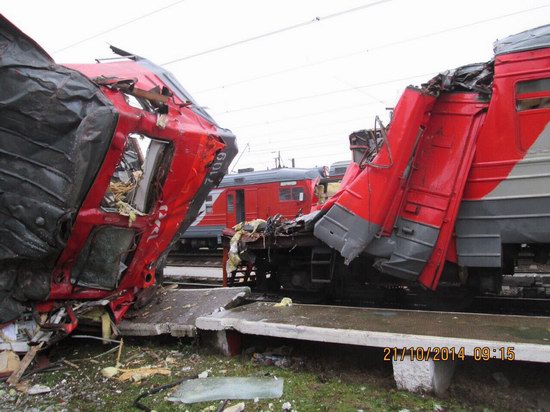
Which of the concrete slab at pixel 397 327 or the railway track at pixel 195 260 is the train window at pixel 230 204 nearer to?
the railway track at pixel 195 260

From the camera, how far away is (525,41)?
3.92 m

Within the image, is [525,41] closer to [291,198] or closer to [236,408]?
[236,408]

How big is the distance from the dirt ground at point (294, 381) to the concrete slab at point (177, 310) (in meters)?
0.20

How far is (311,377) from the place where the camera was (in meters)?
3.46

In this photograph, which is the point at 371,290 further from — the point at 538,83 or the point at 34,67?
the point at 34,67

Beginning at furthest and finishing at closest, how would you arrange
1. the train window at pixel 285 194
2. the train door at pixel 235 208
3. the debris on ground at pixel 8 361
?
the train door at pixel 235 208 < the train window at pixel 285 194 < the debris on ground at pixel 8 361

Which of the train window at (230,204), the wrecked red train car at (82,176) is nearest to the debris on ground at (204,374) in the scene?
the wrecked red train car at (82,176)

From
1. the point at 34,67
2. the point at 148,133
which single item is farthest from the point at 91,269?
the point at 34,67

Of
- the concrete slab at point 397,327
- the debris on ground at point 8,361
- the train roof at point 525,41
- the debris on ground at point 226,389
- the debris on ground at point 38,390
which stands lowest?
the debris on ground at point 38,390

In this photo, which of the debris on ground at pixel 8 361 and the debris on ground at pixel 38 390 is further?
the debris on ground at pixel 8 361

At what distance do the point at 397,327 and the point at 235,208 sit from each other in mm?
12987

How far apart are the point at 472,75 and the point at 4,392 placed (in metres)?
5.18

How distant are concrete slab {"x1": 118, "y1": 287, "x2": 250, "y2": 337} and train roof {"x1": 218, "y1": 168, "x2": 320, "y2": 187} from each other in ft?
31.6

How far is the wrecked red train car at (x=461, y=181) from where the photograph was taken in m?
3.90
